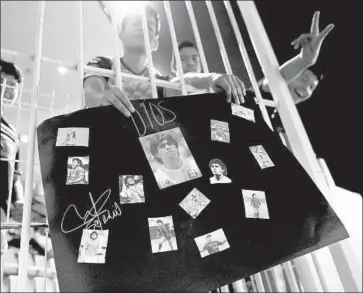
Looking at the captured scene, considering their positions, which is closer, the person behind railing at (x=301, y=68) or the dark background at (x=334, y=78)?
the person behind railing at (x=301, y=68)

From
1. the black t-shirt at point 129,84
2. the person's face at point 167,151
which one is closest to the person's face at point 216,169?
the person's face at point 167,151

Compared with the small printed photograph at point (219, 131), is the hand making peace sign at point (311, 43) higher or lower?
higher

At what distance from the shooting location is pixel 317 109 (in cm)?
338

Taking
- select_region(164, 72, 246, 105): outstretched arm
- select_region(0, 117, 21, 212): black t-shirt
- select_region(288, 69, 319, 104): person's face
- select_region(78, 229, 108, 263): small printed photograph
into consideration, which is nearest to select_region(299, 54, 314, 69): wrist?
select_region(288, 69, 319, 104): person's face

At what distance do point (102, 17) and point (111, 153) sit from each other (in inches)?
102

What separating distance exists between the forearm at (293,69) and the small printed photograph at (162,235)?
0.83 m

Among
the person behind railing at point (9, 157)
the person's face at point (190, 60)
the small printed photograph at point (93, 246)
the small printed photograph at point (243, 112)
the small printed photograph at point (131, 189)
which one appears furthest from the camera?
the person's face at point (190, 60)

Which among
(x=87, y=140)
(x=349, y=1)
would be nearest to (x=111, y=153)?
(x=87, y=140)

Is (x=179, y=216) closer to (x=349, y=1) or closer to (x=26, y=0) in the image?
(x=349, y=1)

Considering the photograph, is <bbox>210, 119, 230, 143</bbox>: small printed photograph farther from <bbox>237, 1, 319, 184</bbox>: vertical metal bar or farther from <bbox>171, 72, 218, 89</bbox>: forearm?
<bbox>237, 1, 319, 184</bbox>: vertical metal bar

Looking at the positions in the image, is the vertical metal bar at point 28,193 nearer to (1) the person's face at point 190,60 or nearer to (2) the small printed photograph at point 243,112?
(2) the small printed photograph at point 243,112

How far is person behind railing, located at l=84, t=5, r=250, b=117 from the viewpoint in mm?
1010

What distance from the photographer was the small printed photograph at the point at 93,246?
30.1 inches
